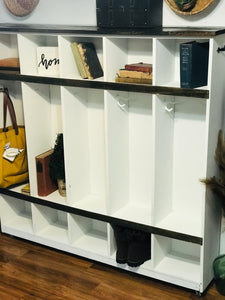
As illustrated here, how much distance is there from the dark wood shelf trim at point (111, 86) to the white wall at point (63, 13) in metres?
0.42

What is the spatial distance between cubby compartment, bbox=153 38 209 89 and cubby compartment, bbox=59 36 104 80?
417 mm

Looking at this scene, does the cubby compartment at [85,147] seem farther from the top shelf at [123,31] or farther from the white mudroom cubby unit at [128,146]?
the top shelf at [123,31]

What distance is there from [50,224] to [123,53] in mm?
1369

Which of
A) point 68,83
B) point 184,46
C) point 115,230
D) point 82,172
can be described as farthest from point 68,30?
point 115,230

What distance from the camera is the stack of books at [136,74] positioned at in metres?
2.58

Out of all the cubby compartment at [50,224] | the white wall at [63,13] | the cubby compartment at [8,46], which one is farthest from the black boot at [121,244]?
the cubby compartment at [8,46]

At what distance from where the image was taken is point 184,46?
2363 mm

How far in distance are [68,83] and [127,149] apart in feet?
1.84

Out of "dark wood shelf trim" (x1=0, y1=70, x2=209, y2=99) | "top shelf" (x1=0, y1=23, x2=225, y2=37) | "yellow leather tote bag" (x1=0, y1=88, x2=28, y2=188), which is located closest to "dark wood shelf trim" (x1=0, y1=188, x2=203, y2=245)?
"yellow leather tote bag" (x1=0, y1=88, x2=28, y2=188)

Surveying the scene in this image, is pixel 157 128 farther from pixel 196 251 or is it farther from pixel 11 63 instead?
pixel 11 63

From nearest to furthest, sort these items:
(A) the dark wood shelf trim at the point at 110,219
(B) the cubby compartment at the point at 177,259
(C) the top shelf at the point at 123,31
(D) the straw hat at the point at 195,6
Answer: (C) the top shelf at the point at 123,31 < (D) the straw hat at the point at 195,6 < (A) the dark wood shelf trim at the point at 110,219 < (B) the cubby compartment at the point at 177,259

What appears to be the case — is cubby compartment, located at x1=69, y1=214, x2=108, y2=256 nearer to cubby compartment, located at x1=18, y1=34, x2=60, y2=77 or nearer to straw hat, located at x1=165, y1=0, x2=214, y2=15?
cubby compartment, located at x1=18, y1=34, x2=60, y2=77

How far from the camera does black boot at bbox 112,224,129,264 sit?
2859 millimetres

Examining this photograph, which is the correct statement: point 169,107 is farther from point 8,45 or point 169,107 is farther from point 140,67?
point 8,45
